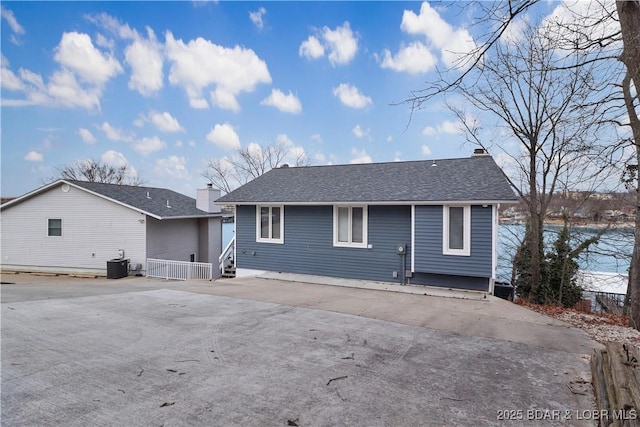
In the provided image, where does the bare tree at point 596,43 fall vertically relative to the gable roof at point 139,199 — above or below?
above

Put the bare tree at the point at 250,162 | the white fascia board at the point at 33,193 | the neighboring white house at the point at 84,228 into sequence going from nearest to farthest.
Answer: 1. the neighboring white house at the point at 84,228
2. the white fascia board at the point at 33,193
3. the bare tree at the point at 250,162

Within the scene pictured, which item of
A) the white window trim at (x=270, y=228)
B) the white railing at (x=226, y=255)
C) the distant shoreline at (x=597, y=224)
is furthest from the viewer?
the white railing at (x=226, y=255)

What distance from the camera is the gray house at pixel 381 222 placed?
29.8ft

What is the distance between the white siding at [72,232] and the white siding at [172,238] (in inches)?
21.3

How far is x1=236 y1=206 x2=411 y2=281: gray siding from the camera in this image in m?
10.2

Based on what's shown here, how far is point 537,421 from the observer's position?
305 centimetres

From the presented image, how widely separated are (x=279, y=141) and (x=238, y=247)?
2047 cm

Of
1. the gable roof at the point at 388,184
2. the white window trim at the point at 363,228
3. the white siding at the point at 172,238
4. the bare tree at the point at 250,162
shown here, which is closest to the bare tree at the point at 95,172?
the bare tree at the point at 250,162

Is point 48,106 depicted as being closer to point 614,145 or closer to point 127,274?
point 127,274

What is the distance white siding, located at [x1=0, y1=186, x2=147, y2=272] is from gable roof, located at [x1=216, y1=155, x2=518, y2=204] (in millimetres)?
5379

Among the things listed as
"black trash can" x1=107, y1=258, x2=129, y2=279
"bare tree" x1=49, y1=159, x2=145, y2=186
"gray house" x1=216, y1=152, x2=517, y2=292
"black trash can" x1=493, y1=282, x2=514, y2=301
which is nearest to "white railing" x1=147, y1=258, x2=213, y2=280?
"black trash can" x1=107, y1=258, x2=129, y2=279

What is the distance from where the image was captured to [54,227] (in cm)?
1552

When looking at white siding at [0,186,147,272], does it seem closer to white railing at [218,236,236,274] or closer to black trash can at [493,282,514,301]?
white railing at [218,236,236,274]

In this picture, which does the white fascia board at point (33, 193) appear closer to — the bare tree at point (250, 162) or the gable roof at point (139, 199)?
the gable roof at point (139, 199)
